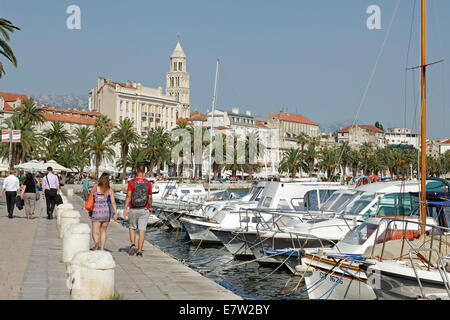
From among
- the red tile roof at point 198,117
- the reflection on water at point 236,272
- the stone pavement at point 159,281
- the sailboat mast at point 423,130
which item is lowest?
the reflection on water at point 236,272

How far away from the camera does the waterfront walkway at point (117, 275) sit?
408 inches

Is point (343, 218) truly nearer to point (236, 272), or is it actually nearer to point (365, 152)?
point (236, 272)

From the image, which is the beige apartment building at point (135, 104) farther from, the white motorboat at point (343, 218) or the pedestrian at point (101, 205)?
the pedestrian at point (101, 205)

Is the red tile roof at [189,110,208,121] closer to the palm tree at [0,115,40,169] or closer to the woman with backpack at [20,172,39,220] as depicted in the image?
the palm tree at [0,115,40,169]

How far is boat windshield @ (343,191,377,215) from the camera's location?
21484 millimetres

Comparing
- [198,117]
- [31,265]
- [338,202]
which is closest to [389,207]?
[338,202]

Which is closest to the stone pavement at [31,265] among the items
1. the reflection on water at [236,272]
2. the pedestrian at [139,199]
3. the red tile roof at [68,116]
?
the pedestrian at [139,199]

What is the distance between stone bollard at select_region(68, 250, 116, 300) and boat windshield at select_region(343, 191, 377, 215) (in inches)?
551

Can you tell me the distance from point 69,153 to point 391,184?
77069 millimetres

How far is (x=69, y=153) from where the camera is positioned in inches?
3652

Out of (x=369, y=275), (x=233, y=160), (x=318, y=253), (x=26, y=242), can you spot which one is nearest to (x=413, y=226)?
(x=318, y=253)

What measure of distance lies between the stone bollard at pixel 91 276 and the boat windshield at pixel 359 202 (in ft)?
45.9

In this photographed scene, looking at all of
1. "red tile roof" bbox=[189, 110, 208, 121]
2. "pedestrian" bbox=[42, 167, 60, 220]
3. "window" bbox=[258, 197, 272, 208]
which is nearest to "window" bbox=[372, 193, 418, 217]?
"window" bbox=[258, 197, 272, 208]
